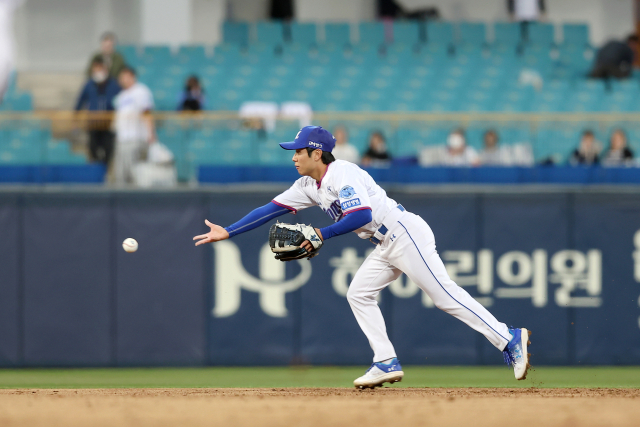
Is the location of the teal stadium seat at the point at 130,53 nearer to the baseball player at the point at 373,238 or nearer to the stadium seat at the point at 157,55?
the stadium seat at the point at 157,55

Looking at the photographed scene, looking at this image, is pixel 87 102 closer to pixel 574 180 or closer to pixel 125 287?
pixel 125 287

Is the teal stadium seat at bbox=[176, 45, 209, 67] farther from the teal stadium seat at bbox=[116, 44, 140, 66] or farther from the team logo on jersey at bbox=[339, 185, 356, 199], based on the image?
the team logo on jersey at bbox=[339, 185, 356, 199]

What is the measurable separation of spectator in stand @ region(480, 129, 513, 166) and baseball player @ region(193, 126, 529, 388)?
3938 millimetres

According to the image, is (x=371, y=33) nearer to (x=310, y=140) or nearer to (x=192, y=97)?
(x=192, y=97)

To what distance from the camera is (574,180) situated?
33.1 ft

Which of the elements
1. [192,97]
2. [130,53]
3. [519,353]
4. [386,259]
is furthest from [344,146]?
[130,53]

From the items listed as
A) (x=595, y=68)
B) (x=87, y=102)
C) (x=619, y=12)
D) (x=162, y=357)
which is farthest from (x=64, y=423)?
(x=619, y=12)

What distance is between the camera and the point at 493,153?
10180 mm

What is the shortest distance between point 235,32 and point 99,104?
20.1 ft

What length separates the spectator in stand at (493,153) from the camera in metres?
10.1

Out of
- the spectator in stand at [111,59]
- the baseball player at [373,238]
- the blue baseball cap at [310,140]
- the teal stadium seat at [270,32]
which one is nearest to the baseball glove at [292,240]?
the baseball player at [373,238]

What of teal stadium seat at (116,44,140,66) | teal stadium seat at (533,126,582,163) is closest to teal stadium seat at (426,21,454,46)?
teal stadium seat at (116,44,140,66)

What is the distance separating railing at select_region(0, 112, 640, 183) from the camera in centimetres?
992

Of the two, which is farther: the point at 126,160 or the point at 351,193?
the point at 126,160
